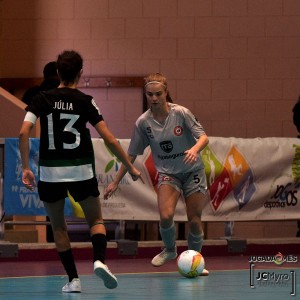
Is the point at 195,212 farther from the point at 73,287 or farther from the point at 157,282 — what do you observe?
the point at 73,287

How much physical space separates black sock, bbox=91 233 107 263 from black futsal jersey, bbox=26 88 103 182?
1.48 feet

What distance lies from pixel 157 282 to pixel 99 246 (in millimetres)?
1133

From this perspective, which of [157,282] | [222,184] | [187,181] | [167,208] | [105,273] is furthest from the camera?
[222,184]

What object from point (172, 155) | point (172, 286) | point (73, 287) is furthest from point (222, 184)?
point (73, 287)

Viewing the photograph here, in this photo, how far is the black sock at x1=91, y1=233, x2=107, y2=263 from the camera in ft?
24.7

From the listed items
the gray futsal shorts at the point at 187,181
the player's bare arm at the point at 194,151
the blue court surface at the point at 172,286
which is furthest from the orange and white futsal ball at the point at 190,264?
the player's bare arm at the point at 194,151

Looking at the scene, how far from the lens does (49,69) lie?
12047 mm

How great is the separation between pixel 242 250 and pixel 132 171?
4621 mm

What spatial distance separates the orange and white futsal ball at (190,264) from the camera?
28.8 ft

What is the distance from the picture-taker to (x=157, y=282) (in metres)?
8.57

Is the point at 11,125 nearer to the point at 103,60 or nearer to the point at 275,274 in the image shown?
the point at 103,60

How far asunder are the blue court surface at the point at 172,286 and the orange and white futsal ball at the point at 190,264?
7cm

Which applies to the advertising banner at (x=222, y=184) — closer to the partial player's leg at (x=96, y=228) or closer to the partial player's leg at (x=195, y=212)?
the partial player's leg at (x=195, y=212)

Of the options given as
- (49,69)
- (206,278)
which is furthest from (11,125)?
(206,278)
